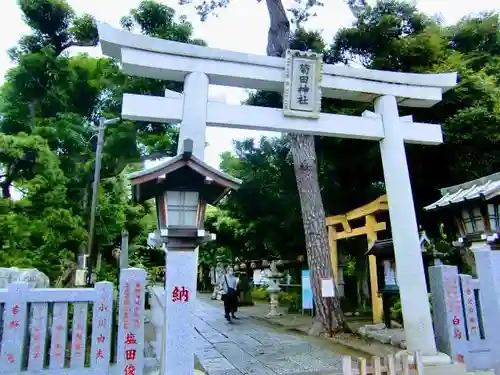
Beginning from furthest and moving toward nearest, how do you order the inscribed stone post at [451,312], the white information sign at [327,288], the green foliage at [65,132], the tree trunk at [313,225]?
1. the green foliage at [65,132]
2. the tree trunk at [313,225]
3. the white information sign at [327,288]
4. the inscribed stone post at [451,312]

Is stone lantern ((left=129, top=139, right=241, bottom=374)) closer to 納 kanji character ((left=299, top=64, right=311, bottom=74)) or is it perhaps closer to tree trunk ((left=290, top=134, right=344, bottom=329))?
納 kanji character ((left=299, top=64, right=311, bottom=74))

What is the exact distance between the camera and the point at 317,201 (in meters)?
10.4

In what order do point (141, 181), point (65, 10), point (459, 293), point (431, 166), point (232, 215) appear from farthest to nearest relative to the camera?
point (232, 215) < point (65, 10) < point (431, 166) < point (459, 293) < point (141, 181)

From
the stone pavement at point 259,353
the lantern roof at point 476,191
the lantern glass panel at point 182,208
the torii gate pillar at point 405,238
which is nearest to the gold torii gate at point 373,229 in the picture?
the stone pavement at point 259,353

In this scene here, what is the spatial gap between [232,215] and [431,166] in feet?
32.2

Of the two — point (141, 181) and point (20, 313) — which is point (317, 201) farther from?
point (20, 313)

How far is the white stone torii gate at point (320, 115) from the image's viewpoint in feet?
19.7

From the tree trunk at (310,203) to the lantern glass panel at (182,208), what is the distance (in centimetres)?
607

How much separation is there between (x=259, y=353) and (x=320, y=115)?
16.4 ft

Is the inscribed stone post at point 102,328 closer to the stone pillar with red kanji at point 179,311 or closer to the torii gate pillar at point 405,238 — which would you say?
the stone pillar with red kanji at point 179,311

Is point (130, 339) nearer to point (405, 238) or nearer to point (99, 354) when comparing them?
point (99, 354)

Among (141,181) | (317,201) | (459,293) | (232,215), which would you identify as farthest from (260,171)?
(141,181)

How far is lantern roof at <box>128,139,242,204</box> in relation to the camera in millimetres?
4508

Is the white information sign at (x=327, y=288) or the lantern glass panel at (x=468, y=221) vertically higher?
the lantern glass panel at (x=468, y=221)
